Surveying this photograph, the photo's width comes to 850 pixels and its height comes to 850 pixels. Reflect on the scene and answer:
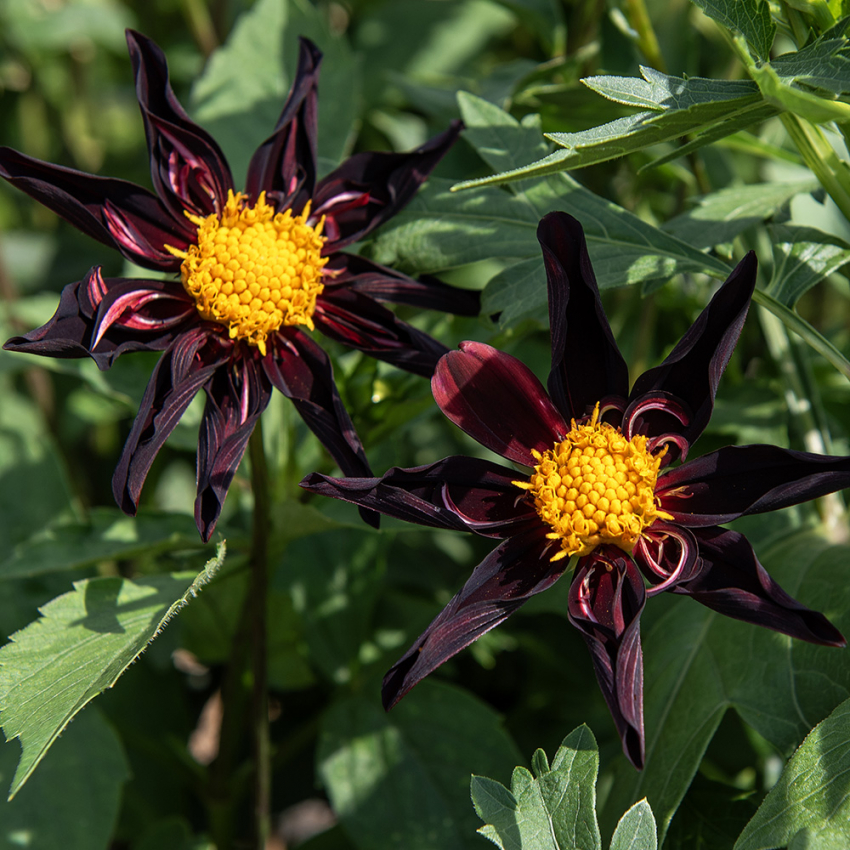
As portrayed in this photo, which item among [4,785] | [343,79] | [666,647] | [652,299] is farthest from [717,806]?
[343,79]

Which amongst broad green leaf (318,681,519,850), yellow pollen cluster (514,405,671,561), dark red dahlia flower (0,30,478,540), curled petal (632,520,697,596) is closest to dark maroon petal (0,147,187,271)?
dark red dahlia flower (0,30,478,540)

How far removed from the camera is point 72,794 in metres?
1.25

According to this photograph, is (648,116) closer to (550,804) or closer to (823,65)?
(823,65)

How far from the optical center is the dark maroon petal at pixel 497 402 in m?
0.91

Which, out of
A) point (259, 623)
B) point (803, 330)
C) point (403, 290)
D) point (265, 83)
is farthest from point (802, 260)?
point (265, 83)

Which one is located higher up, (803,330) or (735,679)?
(803,330)

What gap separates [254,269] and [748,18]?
568 mm

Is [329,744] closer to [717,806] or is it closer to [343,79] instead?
[717,806]

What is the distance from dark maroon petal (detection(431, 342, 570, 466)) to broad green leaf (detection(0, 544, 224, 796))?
0.30m

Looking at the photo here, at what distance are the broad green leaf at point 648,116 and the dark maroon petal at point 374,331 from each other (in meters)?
0.23

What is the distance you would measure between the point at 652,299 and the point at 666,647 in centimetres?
58

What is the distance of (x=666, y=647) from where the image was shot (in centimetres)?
111

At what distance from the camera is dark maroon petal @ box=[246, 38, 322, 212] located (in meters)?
1.06

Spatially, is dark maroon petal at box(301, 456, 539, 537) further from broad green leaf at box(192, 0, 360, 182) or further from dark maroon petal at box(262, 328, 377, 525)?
broad green leaf at box(192, 0, 360, 182)
